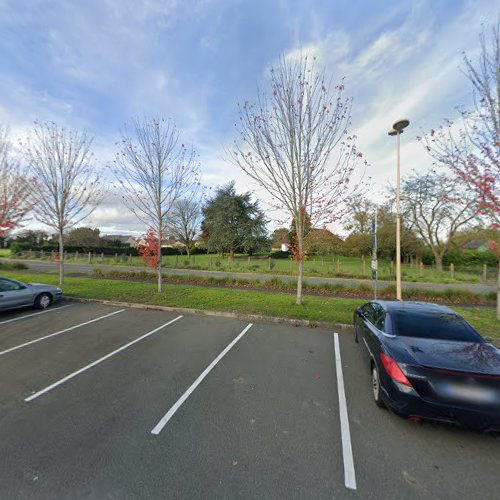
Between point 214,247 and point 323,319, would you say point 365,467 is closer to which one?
point 323,319

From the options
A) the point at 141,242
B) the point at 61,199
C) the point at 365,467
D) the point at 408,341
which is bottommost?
the point at 365,467

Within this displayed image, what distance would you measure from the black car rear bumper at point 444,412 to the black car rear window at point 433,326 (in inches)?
39.8

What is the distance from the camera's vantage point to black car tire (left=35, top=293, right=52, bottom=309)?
26.3 ft

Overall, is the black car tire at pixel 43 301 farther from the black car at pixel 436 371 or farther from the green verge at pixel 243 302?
the black car at pixel 436 371

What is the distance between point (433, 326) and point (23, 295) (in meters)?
11.1

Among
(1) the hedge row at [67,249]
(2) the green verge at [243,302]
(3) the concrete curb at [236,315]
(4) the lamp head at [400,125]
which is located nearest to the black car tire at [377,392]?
(3) the concrete curb at [236,315]

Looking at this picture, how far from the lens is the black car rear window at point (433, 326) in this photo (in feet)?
11.4

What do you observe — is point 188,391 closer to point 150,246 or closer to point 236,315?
point 236,315

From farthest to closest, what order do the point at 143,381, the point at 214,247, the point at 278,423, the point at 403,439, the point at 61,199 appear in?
the point at 214,247 → the point at 61,199 → the point at 143,381 → the point at 278,423 → the point at 403,439

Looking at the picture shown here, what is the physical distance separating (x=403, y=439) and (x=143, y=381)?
12.3ft

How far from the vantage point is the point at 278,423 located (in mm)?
2955

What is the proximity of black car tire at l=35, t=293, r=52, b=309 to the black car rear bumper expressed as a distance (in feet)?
34.3

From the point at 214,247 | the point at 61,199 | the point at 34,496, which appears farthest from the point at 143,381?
the point at 214,247

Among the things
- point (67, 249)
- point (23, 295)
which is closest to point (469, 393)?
point (23, 295)
